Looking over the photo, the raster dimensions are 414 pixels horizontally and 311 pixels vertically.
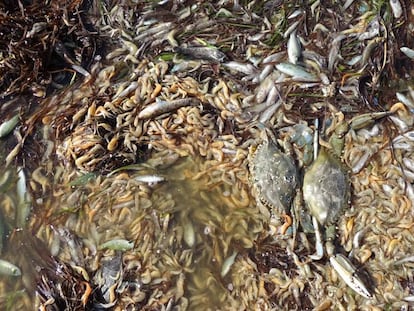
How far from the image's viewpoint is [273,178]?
301 centimetres

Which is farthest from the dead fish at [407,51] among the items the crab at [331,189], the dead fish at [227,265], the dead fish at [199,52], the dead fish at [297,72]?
the dead fish at [227,265]

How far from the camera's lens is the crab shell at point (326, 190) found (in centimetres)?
301

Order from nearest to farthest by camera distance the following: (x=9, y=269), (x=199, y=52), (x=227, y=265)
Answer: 1. (x=9, y=269)
2. (x=227, y=265)
3. (x=199, y=52)

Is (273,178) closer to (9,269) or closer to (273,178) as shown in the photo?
(273,178)

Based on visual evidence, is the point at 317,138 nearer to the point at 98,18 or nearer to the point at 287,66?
the point at 287,66

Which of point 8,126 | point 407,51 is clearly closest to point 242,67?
point 407,51

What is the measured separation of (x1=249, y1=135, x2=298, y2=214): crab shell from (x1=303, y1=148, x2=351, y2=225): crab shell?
0.09m

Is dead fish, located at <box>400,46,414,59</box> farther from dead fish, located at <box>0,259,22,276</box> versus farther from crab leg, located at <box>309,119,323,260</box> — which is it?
dead fish, located at <box>0,259,22,276</box>

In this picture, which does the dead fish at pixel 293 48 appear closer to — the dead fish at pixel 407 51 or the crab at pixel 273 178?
the crab at pixel 273 178

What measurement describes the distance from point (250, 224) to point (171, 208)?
43cm

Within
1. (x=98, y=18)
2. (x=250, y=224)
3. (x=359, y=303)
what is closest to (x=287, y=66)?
(x=250, y=224)

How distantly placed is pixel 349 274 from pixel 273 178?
62 centimetres

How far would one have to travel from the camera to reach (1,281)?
9.57 feet

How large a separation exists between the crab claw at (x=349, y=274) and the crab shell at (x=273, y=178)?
0.37m
